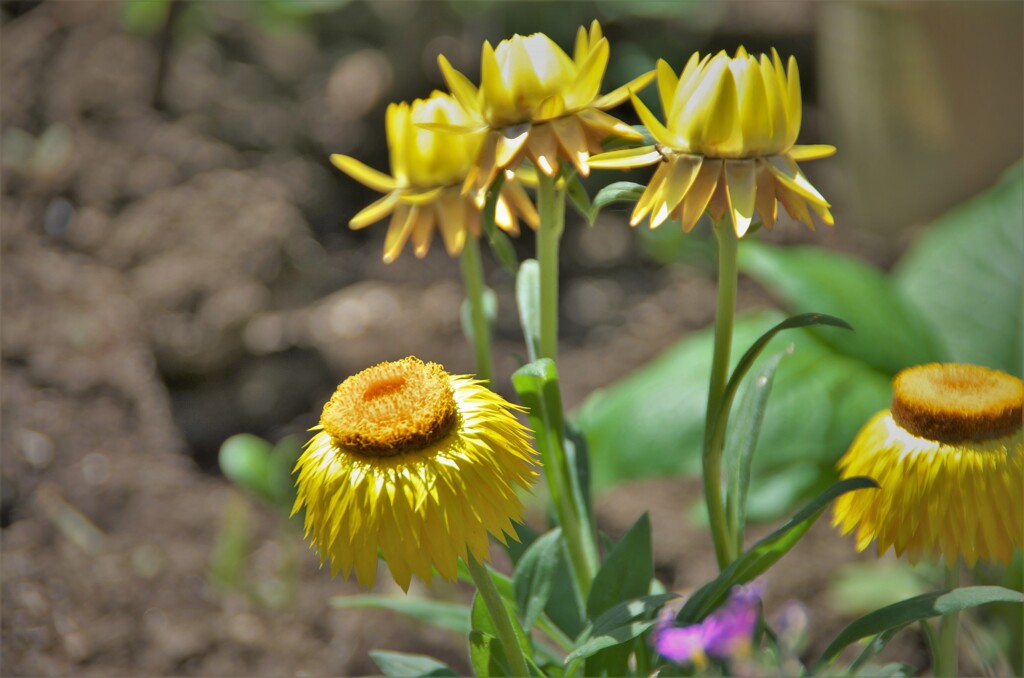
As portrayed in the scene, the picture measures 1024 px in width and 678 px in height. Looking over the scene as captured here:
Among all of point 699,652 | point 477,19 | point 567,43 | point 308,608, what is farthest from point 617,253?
point 699,652

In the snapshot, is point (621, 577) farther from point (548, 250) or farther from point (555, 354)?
point (548, 250)

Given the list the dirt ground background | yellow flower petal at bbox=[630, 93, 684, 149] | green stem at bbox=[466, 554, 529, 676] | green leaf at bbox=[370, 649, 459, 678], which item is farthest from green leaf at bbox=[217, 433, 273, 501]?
yellow flower petal at bbox=[630, 93, 684, 149]

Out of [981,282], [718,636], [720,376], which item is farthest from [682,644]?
[981,282]

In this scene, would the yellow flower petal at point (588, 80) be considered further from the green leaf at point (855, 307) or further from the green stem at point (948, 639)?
the green leaf at point (855, 307)

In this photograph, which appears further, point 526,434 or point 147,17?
point 147,17

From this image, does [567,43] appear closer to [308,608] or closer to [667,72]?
[308,608]

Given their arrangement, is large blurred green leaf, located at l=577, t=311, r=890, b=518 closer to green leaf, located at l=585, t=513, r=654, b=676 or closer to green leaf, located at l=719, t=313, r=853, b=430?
green leaf, located at l=585, t=513, r=654, b=676
